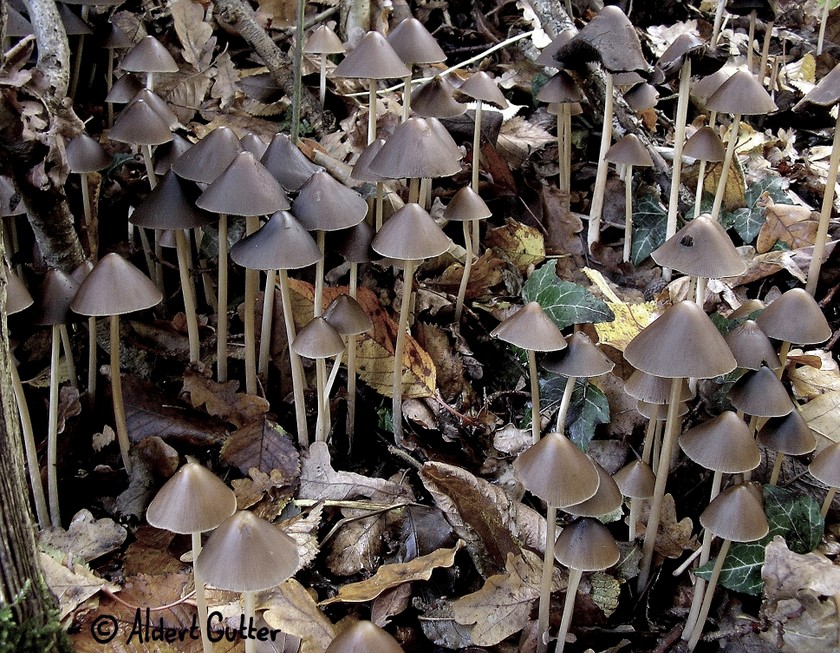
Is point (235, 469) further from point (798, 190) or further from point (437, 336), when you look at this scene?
point (798, 190)

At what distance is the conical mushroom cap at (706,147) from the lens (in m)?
4.12

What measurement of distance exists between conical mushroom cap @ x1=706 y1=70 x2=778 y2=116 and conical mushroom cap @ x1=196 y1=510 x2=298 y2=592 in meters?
2.96

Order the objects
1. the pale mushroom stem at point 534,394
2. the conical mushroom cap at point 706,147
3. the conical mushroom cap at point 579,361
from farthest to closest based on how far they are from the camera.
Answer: the conical mushroom cap at point 706,147 → the pale mushroom stem at point 534,394 → the conical mushroom cap at point 579,361

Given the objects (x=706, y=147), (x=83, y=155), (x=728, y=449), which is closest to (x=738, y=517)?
(x=728, y=449)

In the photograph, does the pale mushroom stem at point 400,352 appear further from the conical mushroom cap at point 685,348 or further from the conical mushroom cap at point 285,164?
the conical mushroom cap at point 685,348

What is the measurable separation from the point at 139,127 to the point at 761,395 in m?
2.77

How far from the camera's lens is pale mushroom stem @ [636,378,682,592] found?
2908 mm

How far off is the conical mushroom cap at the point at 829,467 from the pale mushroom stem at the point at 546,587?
95 centimetres

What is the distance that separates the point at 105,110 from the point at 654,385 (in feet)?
11.9

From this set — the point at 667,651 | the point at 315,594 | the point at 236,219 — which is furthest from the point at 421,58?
the point at 667,651

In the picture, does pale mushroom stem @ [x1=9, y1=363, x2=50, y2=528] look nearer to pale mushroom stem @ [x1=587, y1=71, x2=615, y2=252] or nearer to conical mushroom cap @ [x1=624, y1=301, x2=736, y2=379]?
conical mushroom cap @ [x1=624, y1=301, x2=736, y2=379]

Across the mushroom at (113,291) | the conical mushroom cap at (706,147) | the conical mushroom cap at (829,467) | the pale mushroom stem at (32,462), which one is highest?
the conical mushroom cap at (706,147)

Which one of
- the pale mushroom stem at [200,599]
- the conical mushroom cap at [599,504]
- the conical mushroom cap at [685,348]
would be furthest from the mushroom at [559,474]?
the pale mushroom stem at [200,599]

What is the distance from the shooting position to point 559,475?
243 centimetres
